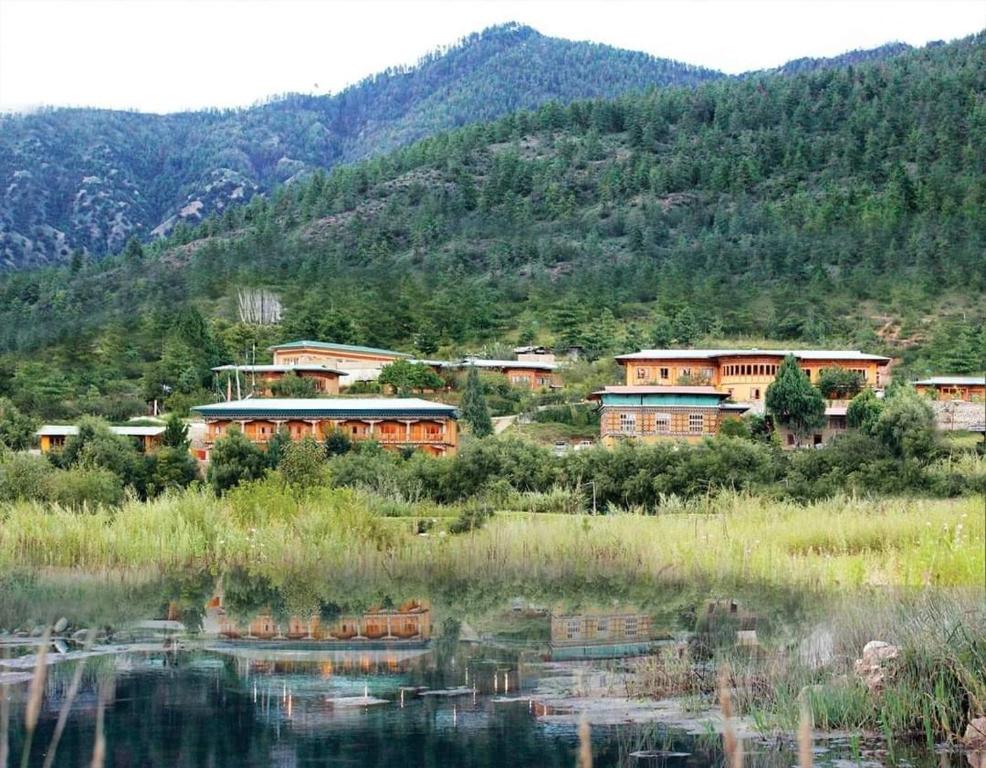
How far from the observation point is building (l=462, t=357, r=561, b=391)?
61.3 metres

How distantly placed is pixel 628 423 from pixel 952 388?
12.0 m

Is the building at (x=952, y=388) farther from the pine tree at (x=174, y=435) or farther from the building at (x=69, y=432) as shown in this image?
the building at (x=69, y=432)

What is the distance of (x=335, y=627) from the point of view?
17641 mm

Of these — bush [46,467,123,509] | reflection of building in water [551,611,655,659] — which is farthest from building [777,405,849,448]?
reflection of building in water [551,611,655,659]

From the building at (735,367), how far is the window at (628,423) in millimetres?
4016

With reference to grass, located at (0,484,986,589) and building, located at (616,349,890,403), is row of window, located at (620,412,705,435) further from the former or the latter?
grass, located at (0,484,986,589)

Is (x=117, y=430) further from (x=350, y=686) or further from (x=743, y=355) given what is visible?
(x=350, y=686)

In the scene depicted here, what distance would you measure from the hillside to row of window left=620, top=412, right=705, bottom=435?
13.7m

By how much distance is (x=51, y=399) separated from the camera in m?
57.3

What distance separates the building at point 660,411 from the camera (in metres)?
50.5

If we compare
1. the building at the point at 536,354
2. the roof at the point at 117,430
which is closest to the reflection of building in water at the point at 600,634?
the roof at the point at 117,430

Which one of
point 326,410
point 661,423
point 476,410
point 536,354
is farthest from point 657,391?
point 536,354

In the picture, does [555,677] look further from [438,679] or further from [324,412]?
[324,412]

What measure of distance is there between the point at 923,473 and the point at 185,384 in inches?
1525
